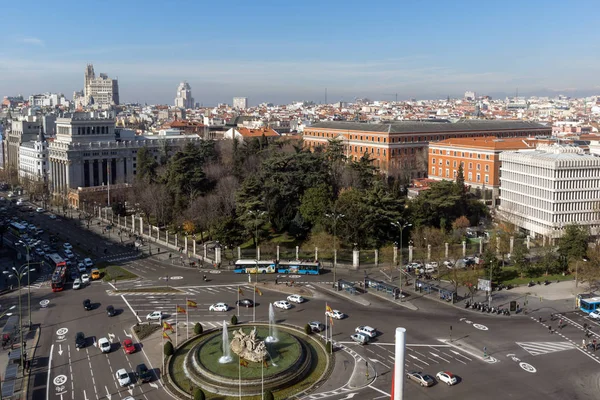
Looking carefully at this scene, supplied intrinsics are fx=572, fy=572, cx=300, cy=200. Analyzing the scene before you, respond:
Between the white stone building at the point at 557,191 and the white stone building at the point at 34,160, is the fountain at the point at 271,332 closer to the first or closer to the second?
the white stone building at the point at 557,191

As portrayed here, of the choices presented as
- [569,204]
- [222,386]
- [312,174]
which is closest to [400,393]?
[222,386]

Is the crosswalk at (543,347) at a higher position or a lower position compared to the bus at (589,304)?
lower

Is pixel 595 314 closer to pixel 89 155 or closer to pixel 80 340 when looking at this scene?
pixel 80 340

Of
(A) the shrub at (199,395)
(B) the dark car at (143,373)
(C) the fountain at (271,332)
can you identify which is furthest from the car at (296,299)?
(A) the shrub at (199,395)

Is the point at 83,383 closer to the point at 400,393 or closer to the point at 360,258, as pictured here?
the point at 400,393

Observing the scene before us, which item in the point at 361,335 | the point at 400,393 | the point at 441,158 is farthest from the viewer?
the point at 441,158

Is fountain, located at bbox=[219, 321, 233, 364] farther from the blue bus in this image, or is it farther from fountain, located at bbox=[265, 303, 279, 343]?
the blue bus
